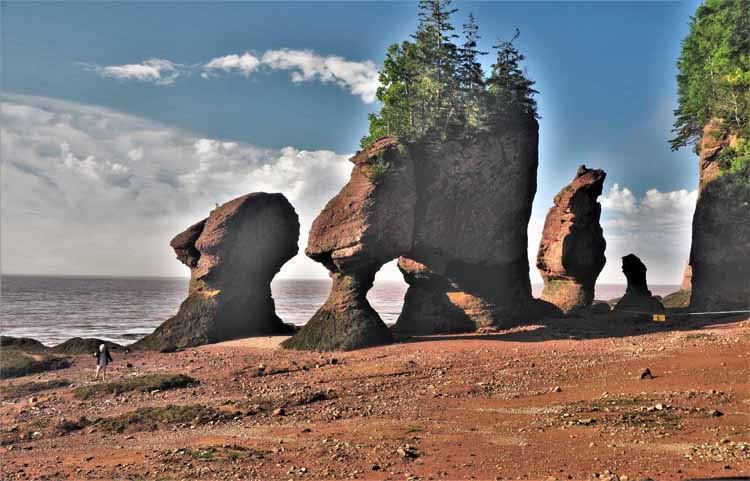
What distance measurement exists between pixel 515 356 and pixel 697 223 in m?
21.6

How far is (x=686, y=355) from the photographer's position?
21.2 metres

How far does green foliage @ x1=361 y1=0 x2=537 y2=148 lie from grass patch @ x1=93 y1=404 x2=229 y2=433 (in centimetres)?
2123

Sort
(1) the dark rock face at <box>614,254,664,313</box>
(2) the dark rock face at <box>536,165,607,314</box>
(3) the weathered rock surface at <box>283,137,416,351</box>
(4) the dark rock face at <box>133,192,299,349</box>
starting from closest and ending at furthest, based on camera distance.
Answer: (3) the weathered rock surface at <box>283,137,416,351</box> → (4) the dark rock face at <box>133,192,299,349</box> → (1) the dark rock face at <box>614,254,664,313</box> → (2) the dark rock face at <box>536,165,607,314</box>

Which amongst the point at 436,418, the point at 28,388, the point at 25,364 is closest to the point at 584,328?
the point at 436,418

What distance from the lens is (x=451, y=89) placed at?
3466 cm

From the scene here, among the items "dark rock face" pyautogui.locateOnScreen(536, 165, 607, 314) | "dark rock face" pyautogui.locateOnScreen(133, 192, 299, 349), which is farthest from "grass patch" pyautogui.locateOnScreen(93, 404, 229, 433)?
"dark rock face" pyautogui.locateOnScreen(536, 165, 607, 314)

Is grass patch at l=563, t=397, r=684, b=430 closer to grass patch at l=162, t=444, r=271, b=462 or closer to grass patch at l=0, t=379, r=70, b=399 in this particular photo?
grass patch at l=162, t=444, r=271, b=462

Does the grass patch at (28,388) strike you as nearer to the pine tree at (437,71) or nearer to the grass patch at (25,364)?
the grass patch at (25,364)

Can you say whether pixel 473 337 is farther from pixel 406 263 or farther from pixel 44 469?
pixel 44 469

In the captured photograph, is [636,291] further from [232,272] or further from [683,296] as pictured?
[232,272]

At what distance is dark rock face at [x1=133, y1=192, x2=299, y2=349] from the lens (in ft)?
116

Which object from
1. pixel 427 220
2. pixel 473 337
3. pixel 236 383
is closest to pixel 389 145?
pixel 427 220

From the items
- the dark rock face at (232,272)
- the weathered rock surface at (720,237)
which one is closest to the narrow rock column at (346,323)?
the dark rock face at (232,272)

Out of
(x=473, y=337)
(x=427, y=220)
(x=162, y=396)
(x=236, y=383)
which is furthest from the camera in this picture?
(x=427, y=220)
